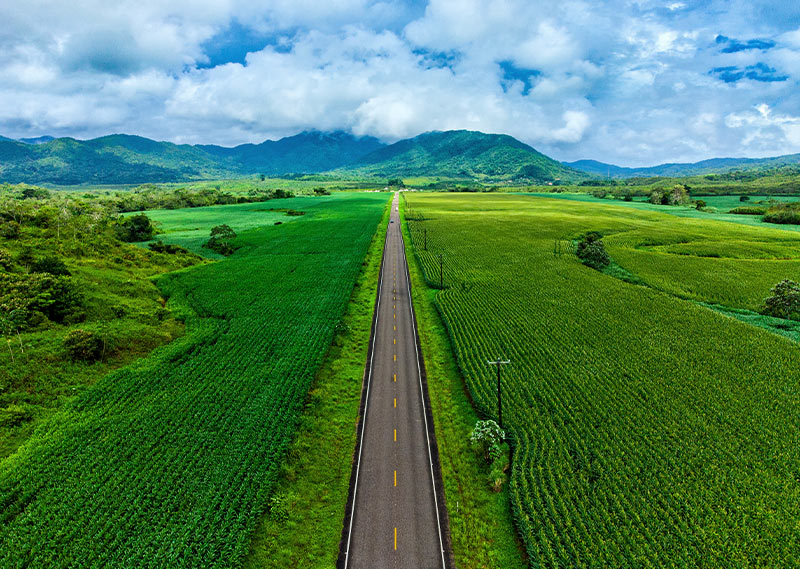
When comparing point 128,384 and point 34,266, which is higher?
point 34,266

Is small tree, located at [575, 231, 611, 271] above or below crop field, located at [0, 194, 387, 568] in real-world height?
above

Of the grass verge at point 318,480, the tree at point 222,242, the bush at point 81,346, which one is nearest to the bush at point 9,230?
the tree at point 222,242

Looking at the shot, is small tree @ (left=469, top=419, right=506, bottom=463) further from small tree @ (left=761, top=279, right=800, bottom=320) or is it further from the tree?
the tree

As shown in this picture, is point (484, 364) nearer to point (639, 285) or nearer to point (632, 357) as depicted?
point (632, 357)

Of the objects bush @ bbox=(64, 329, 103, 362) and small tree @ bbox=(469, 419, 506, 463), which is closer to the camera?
small tree @ bbox=(469, 419, 506, 463)

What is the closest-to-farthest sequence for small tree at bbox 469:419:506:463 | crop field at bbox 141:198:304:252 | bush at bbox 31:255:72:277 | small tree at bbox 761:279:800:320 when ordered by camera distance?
small tree at bbox 469:419:506:463, small tree at bbox 761:279:800:320, bush at bbox 31:255:72:277, crop field at bbox 141:198:304:252

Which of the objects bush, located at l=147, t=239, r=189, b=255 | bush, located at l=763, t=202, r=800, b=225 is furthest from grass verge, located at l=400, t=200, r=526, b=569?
bush, located at l=763, t=202, r=800, b=225

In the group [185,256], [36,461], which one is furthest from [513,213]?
[36,461]
